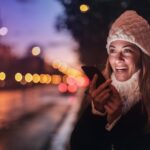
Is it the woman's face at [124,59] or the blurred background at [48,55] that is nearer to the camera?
the woman's face at [124,59]

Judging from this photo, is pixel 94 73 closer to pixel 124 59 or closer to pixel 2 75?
pixel 124 59

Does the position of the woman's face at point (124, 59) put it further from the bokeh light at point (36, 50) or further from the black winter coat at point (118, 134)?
the bokeh light at point (36, 50)

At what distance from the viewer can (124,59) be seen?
9.11 ft

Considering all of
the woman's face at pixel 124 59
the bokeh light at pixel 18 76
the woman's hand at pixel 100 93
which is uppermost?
the woman's face at pixel 124 59

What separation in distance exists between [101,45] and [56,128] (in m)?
0.43

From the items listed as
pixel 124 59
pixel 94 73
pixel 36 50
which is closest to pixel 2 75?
pixel 36 50

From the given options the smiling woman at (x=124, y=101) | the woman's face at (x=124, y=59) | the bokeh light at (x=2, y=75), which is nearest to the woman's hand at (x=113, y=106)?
the smiling woman at (x=124, y=101)

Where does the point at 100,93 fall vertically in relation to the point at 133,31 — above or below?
below

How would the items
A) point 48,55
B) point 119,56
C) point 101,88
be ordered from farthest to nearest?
point 48,55, point 119,56, point 101,88

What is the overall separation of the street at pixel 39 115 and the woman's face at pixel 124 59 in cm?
21

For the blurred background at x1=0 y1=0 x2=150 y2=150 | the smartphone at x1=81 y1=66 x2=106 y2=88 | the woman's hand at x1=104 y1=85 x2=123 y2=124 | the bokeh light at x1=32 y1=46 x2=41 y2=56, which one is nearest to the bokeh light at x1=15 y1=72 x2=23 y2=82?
the blurred background at x1=0 y1=0 x2=150 y2=150

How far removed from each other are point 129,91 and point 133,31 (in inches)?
10.3

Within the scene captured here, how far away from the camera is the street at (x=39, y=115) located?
289 centimetres

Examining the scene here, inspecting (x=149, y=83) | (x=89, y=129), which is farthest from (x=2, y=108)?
(x=149, y=83)
